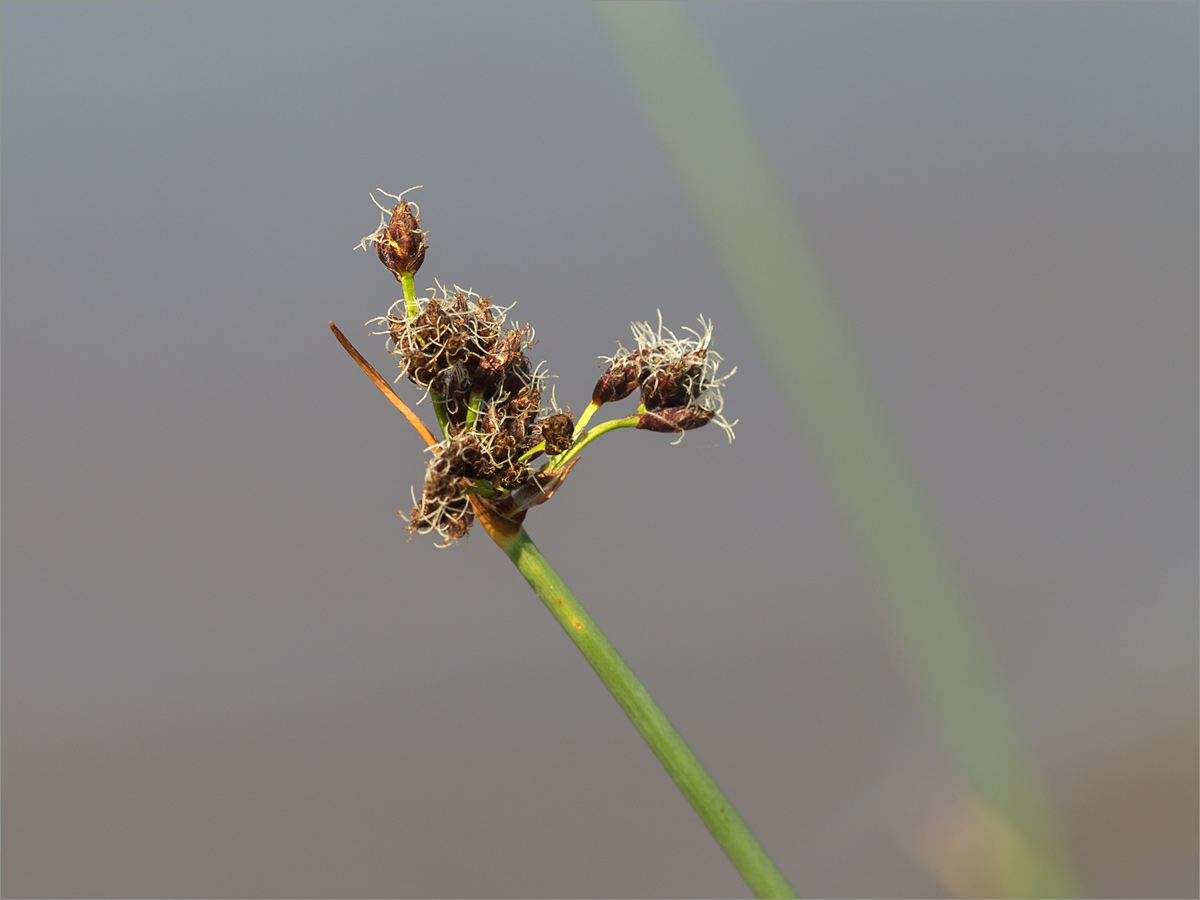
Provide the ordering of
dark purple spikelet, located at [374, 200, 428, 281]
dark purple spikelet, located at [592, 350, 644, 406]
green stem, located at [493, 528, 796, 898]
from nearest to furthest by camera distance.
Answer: green stem, located at [493, 528, 796, 898] < dark purple spikelet, located at [374, 200, 428, 281] < dark purple spikelet, located at [592, 350, 644, 406]

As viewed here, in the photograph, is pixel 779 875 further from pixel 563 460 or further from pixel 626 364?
pixel 626 364

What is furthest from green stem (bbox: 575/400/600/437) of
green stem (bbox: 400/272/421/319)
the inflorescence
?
green stem (bbox: 400/272/421/319)

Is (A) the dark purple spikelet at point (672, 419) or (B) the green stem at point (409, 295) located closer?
(B) the green stem at point (409, 295)

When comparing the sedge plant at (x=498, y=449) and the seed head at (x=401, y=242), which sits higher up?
the seed head at (x=401, y=242)

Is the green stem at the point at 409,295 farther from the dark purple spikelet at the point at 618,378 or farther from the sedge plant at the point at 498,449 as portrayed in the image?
the dark purple spikelet at the point at 618,378

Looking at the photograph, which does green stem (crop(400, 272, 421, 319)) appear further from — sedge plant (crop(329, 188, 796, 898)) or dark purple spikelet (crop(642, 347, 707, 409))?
dark purple spikelet (crop(642, 347, 707, 409))

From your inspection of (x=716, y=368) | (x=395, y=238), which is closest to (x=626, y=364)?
(x=716, y=368)

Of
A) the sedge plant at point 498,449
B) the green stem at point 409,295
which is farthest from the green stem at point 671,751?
the green stem at point 409,295

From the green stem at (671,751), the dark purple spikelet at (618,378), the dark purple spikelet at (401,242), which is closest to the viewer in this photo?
the green stem at (671,751)

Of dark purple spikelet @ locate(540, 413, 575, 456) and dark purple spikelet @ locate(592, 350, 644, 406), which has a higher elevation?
dark purple spikelet @ locate(592, 350, 644, 406)

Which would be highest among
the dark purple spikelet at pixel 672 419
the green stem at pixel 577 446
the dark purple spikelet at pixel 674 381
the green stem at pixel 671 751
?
the dark purple spikelet at pixel 674 381
